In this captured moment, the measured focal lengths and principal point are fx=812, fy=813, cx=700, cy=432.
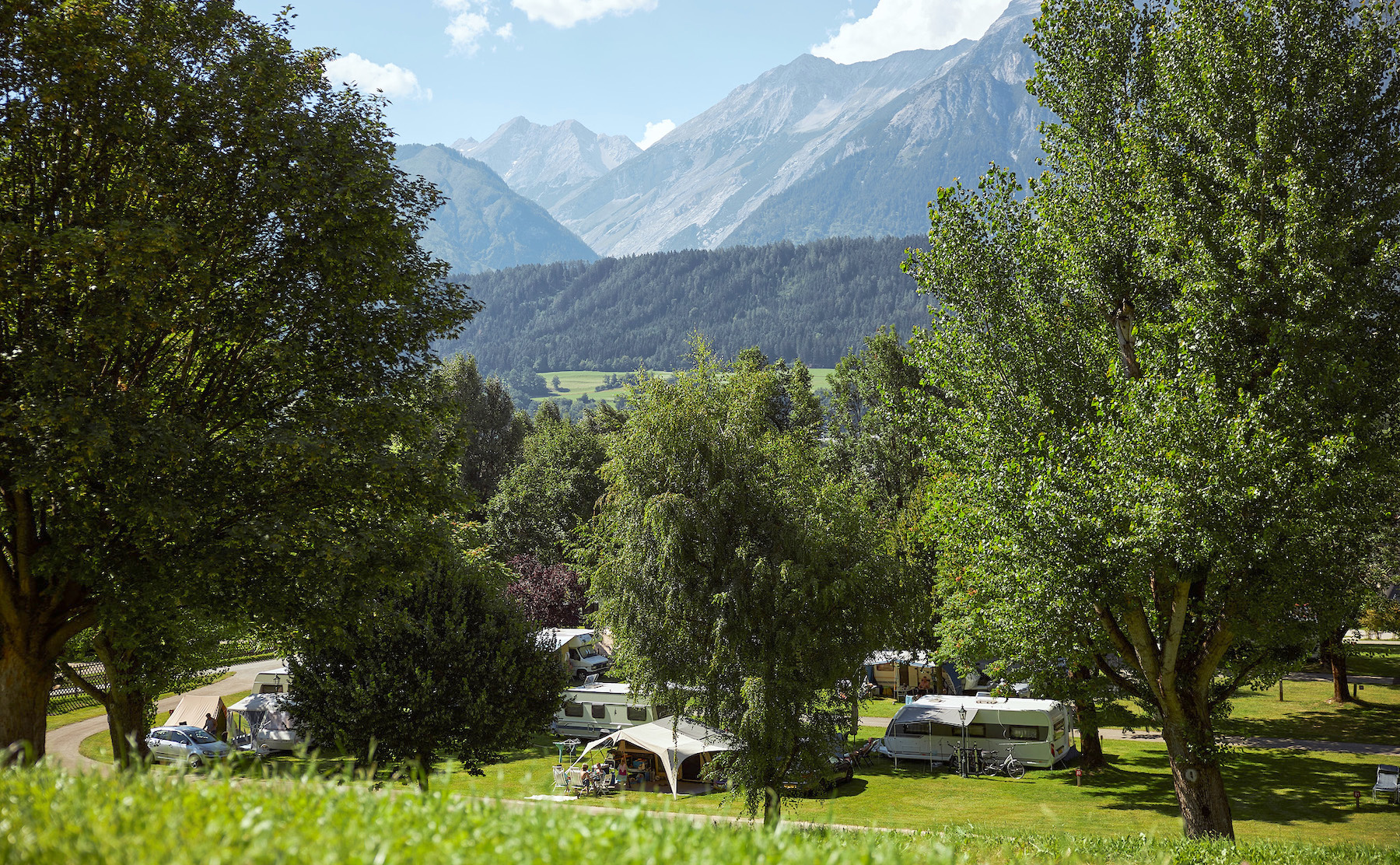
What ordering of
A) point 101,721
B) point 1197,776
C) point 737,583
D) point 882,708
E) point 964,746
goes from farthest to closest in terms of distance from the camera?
point 882,708 < point 101,721 < point 964,746 < point 737,583 < point 1197,776

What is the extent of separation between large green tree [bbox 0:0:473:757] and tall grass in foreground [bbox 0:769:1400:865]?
566cm

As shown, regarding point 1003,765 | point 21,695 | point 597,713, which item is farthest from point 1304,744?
point 21,695

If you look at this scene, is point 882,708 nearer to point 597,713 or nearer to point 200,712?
point 597,713

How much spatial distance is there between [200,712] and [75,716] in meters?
8.77

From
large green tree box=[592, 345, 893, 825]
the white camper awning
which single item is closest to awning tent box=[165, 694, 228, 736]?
large green tree box=[592, 345, 893, 825]

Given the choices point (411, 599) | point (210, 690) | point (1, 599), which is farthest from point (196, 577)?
point (210, 690)

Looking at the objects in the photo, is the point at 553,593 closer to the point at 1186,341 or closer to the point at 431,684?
the point at 431,684

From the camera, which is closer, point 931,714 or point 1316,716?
point 931,714

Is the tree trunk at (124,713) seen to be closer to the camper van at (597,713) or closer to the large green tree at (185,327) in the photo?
the large green tree at (185,327)

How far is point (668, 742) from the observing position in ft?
82.8

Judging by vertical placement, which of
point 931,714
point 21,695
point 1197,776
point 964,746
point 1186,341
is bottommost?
point 964,746

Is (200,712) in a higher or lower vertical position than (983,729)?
higher

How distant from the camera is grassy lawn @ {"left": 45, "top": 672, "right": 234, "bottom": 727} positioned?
107 feet

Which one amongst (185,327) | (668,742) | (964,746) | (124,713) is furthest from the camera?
(964,746)
